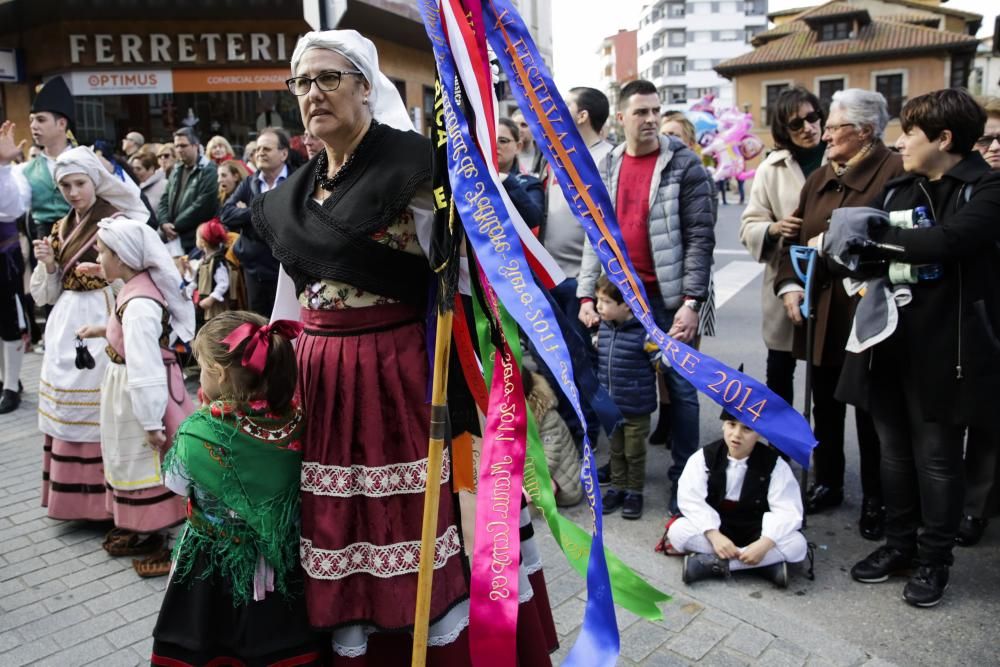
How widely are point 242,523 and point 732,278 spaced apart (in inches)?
406

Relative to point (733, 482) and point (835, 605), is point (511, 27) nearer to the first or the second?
point (733, 482)

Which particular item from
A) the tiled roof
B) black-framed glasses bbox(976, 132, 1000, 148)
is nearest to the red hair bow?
black-framed glasses bbox(976, 132, 1000, 148)

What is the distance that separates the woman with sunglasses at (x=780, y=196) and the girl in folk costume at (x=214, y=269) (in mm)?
4252

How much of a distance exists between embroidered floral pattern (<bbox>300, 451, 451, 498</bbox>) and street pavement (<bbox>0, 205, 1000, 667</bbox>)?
45.7 inches

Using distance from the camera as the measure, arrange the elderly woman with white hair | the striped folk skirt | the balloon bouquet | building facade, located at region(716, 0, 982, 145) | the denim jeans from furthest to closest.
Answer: building facade, located at region(716, 0, 982, 145) → the balloon bouquet → the denim jeans → the striped folk skirt → the elderly woman with white hair

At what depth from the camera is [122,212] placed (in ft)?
14.3

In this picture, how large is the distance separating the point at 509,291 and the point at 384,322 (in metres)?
0.50

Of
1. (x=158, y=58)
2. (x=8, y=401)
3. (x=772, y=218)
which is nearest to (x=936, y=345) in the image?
(x=772, y=218)

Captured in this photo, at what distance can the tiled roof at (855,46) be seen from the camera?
137 feet

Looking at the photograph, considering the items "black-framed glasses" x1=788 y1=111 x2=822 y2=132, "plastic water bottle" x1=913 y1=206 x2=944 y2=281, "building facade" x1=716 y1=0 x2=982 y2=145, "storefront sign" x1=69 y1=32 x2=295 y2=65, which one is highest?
"building facade" x1=716 y1=0 x2=982 y2=145

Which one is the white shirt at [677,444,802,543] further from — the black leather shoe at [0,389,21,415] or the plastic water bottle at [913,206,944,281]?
the black leather shoe at [0,389,21,415]

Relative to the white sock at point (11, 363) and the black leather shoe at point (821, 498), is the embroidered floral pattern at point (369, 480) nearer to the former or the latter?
the black leather shoe at point (821, 498)

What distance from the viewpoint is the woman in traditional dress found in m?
2.26

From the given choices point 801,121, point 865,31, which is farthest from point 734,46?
point 801,121
